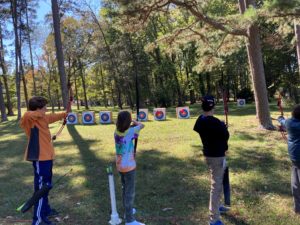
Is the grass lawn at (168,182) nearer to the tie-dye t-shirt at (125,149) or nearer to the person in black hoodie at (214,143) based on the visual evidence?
the person in black hoodie at (214,143)

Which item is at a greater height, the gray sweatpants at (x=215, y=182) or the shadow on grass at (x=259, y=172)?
the gray sweatpants at (x=215, y=182)

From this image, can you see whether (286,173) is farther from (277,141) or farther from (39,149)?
(39,149)

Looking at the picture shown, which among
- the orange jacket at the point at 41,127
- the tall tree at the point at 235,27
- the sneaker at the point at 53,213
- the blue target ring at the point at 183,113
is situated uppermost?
the tall tree at the point at 235,27

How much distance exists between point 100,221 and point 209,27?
7341mm

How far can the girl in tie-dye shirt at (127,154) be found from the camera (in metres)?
3.78

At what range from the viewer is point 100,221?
4.18 metres

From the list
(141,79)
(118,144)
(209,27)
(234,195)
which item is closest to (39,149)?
(118,144)

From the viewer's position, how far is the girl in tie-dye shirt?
3.78 meters

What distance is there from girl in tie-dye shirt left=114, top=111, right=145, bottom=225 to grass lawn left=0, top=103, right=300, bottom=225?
1.35 ft

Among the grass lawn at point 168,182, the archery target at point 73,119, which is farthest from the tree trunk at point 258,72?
the archery target at point 73,119

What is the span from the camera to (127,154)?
3.80m

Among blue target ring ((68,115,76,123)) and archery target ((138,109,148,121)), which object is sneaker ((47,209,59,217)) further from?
blue target ring ((68,115,76,123))

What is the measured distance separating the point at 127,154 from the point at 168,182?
2.01m

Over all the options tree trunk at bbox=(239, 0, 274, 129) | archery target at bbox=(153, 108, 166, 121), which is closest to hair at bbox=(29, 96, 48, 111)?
tree trunk at bbox=(239, 0, 274, 129)
